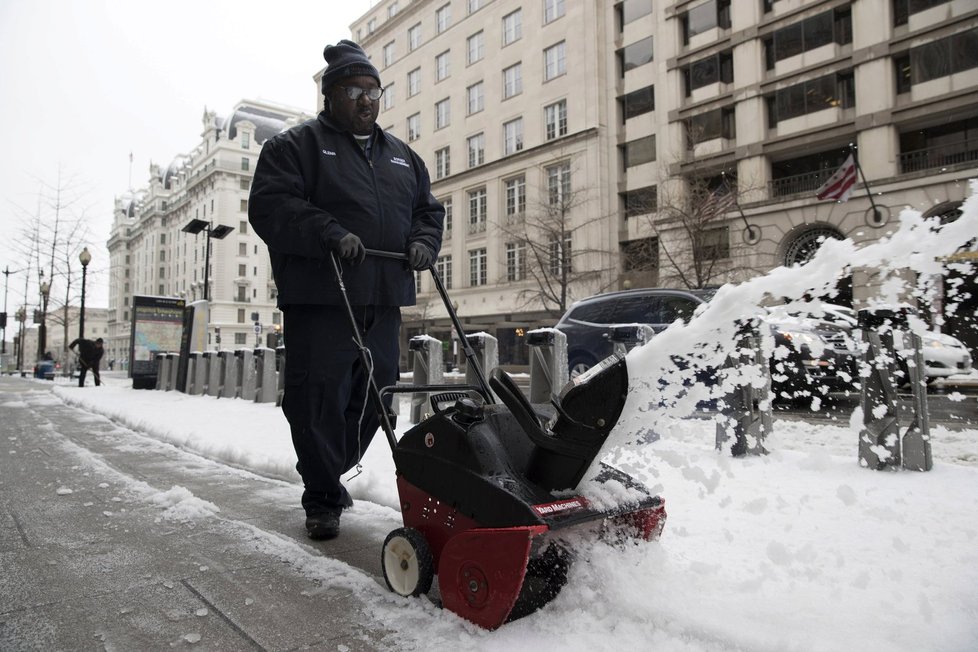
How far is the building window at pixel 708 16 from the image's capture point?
1032 inches

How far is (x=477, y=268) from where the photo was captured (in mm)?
36281

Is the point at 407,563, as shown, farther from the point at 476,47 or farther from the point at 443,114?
the point at 443,114

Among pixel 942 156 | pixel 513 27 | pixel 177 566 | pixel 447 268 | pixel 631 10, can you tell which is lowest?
pixel 177 566

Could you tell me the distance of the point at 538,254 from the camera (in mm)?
25547

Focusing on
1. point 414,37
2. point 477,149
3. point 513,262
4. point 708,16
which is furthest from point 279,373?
point 414,37

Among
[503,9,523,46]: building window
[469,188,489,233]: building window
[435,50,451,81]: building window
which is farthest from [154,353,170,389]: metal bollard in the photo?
[435,50,451,81]: building window

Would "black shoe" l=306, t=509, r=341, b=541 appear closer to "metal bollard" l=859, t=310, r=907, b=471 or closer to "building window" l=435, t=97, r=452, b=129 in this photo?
"metal bollard" l=859, t=310, r=907, b=471

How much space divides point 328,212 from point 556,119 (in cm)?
3125

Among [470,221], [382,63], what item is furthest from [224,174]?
[470,221]

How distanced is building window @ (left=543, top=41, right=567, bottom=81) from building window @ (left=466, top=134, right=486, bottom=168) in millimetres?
5316

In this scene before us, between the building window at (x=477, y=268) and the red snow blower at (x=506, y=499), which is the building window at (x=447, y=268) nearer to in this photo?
the building window at (x=477, y=268)

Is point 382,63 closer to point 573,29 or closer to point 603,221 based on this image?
point 573,29

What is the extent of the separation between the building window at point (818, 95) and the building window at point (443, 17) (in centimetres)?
2276

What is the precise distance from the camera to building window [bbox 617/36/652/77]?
29.1m
